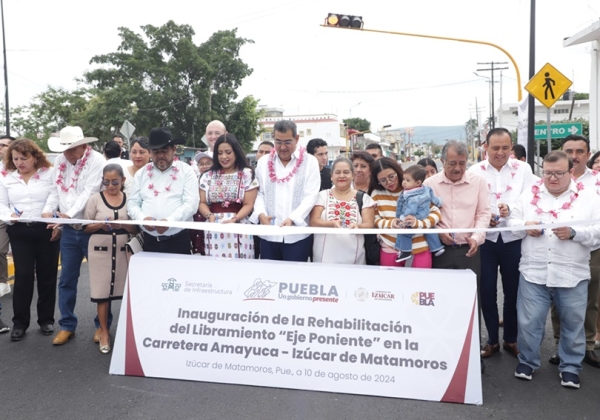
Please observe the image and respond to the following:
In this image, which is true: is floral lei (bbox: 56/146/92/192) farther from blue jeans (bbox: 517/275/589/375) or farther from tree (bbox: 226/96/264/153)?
tree (bbox: 226/96/264/153)

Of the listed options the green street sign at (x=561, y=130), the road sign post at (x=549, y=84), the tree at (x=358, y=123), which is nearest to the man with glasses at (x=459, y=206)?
the road sign post at (x=549, y=84)

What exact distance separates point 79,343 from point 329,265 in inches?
109

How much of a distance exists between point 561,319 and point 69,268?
4.49 metres

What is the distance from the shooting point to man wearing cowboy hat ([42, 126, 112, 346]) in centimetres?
510

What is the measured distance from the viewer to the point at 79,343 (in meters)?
5.11

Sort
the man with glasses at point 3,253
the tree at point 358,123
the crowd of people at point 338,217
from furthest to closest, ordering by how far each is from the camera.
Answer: the tree at point 358,123
the man with glasses at point 3,253
the crowd of people at point 338,217

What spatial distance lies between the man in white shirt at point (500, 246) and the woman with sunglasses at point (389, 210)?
0.79m

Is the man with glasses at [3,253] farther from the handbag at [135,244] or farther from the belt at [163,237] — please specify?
the belt at [163,237]

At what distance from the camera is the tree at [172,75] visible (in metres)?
37.7

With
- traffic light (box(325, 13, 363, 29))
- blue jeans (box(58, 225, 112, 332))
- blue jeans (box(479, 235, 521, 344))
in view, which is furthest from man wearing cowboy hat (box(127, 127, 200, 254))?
traffic light (box(325, 13, 363, 29))

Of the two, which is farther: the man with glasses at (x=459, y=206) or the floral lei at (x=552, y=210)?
the man with glasses at (x=459, y=206)

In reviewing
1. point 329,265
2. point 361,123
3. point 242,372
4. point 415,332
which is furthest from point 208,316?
point 361,123

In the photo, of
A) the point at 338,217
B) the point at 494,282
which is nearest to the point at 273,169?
the point at 338,217

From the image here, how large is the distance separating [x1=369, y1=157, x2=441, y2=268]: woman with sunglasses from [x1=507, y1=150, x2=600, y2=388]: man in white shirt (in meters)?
0.78
